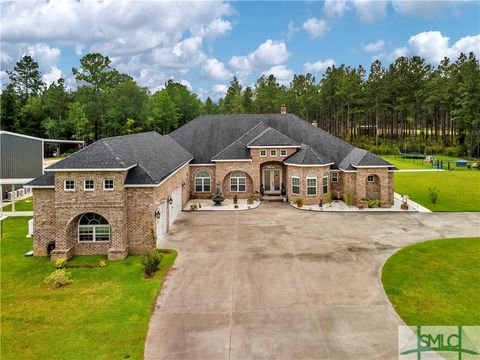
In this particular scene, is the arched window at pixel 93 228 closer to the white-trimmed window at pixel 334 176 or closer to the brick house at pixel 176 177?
the brick house at pixel 176 177

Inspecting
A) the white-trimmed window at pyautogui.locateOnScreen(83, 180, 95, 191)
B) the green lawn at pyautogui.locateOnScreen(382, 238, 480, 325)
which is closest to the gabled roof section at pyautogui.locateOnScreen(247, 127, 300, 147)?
the green lawn at pyautogui.locateOnScreen(382, 238, 480, 325)

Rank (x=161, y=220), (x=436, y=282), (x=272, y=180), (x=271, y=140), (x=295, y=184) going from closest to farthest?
(x=436, y=282) → (x=161, y=220) → (x=295, y=184) → (x=271, y=140) → (x=272, y=180)

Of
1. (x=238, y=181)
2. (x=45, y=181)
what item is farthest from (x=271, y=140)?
(x=45, y=181)

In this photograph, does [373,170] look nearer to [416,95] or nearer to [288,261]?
[288,261]

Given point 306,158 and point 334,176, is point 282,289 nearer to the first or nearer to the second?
point 306,158

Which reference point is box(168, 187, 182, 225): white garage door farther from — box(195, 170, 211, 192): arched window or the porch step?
the porch step

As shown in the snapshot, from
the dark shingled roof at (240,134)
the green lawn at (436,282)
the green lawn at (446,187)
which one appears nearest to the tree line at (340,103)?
the green lawn at (446,187)
